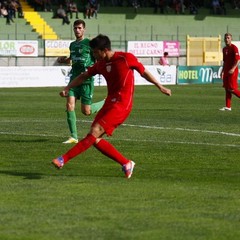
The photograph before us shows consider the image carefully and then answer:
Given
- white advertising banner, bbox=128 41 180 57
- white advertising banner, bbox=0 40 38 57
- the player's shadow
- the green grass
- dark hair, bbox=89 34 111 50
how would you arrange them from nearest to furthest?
the green grass → dark hair, bbox=89 34 111 50 → the player's shadow → white advertising banner, bbox=0 40 38 57 → white advertising banner, bbox=128 41 180 57

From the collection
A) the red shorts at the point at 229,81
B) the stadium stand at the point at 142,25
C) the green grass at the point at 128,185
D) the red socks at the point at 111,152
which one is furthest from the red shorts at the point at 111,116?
the stadium stand at the point at 142,25

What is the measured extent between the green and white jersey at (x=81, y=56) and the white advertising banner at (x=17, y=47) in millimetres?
38408

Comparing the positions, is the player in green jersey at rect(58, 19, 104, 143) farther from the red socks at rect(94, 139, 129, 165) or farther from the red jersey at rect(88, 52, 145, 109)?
the red socks at rect(94, 139, 129, 165)

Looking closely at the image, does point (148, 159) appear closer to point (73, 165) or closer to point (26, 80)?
point (73, 165)

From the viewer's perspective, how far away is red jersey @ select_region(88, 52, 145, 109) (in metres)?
12.8

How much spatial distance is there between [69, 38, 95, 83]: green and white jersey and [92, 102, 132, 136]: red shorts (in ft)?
16.4

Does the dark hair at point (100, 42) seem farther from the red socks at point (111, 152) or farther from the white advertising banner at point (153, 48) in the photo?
the white advertising banner at point (153, 48)

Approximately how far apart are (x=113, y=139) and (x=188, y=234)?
32.2 feet

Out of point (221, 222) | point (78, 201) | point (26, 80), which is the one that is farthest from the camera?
point (26, 80)

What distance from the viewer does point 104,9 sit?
221ft

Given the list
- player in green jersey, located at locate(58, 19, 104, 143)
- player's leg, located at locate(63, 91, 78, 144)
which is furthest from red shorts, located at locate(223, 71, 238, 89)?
player's leg, located at locate(63, 91, 78, 144)

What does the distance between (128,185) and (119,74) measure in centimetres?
164

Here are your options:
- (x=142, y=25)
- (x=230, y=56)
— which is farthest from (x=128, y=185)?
(x=142, y=25)

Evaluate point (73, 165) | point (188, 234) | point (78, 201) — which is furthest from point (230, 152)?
point (188, 234)
